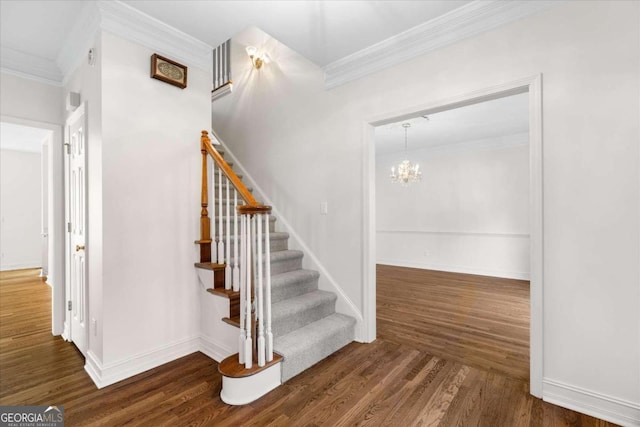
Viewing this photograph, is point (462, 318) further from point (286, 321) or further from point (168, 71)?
point (168, 71)

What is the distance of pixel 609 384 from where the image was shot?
1.71 meters

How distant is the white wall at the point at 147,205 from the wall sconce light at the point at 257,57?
1383 millimetres

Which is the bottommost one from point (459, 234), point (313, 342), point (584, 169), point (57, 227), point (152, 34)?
point (313, 342)

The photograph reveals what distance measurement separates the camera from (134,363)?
223 cm

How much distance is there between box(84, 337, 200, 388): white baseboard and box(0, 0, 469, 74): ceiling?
8.36 ft

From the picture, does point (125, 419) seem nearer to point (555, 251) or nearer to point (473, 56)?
point (555, 251)

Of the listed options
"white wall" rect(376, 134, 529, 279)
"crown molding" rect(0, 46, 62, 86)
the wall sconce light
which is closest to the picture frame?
"crown molding" rect(0, 46, 62, 86)

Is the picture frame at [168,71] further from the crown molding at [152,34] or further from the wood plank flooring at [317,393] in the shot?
the wood plank flooring at [317,393]

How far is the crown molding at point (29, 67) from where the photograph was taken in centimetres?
259

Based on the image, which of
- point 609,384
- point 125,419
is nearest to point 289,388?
point 125,419

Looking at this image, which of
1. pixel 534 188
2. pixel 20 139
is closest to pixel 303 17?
pixel 534 188

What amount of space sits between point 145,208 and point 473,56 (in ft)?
8.93

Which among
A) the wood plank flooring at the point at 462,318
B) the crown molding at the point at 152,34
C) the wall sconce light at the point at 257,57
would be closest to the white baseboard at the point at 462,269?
the wood plank flooring at the point at 462,318

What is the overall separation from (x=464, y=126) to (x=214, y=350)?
4972 mm
